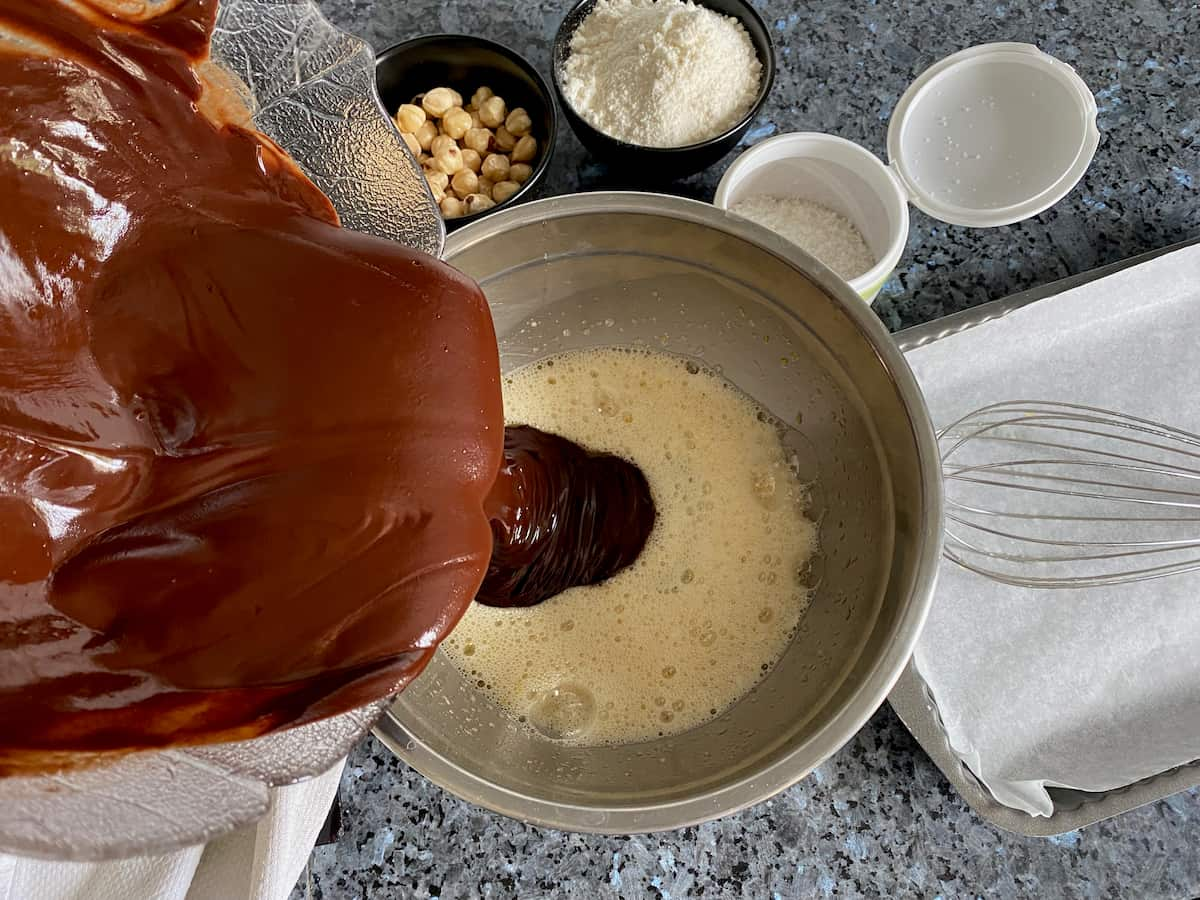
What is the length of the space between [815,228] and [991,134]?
0.23m

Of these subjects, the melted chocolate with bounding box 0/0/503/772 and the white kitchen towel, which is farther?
the white kitchen towel

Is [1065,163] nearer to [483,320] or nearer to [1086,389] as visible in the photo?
[1086,389]

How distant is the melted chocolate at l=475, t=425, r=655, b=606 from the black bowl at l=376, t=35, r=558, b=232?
31 cm

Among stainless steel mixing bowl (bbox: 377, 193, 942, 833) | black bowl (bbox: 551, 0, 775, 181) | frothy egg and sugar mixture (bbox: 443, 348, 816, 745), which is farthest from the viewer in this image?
black bowl (bbox: 551, 0, 775, 181)

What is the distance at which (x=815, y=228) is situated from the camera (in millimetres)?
911

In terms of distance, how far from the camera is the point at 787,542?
781mm

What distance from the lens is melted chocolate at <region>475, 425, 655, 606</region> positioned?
2.09ft

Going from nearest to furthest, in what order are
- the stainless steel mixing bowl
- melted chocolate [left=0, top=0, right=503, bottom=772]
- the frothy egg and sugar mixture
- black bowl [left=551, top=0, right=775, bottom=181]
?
melted chocolate [left=0, top=0, right=503, bottom=772], the stainless steel mixing bowl, the frothy egg and sugar mixture, black bowl [left=551, top=0, right=775, bottom=181]

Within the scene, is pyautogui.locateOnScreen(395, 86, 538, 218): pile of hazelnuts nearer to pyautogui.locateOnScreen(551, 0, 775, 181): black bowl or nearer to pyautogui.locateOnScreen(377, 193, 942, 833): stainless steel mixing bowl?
pyautogui.locateOnScreen(551, 0, 775, 181): black bowl

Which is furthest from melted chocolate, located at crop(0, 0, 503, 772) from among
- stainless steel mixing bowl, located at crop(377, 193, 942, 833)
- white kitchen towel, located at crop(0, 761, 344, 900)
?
white kitchen towel, located at crop(0, 761, 344, 900)

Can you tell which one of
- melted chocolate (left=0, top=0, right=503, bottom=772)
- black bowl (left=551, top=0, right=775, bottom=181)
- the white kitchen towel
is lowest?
the white kitchen towel

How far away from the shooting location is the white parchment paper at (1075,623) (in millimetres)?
816

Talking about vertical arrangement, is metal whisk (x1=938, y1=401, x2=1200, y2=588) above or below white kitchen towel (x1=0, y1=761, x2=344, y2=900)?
below

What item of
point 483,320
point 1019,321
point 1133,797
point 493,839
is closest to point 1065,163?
point 1019,321
